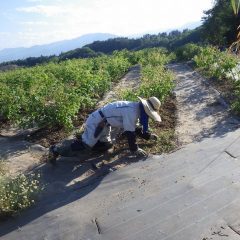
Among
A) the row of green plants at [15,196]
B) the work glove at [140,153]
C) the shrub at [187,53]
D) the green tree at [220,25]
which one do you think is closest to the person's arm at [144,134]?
the work glove at [140,153]

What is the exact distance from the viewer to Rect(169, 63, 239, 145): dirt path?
255 inches

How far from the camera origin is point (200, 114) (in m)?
7.70

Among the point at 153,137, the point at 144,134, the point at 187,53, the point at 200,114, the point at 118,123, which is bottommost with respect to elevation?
the point at 187,53

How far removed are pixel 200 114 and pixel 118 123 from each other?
2.59 meters

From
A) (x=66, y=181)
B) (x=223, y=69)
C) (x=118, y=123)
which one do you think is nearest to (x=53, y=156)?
(x=66, y=181)

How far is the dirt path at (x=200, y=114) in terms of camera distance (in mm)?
6480

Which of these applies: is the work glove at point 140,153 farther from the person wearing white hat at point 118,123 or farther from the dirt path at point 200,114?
the dirt path at point 200,114

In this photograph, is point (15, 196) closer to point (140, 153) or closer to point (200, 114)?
point (140, 153)

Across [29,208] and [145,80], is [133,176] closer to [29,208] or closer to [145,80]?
[29,208]

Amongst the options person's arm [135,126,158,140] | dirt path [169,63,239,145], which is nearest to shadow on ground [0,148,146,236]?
person's arm [135,126,158,140]

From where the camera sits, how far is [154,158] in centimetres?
564

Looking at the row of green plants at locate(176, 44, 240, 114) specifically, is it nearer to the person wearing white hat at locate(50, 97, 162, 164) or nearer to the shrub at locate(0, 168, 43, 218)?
the person wearing white hat at locate(50, 97, 162, 164)

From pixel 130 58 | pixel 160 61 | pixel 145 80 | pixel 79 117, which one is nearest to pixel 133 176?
pixel 79 117

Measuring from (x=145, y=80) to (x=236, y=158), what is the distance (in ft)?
15.0
